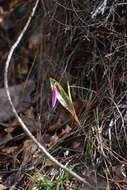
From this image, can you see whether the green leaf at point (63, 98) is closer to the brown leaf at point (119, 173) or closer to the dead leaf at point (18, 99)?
the brown leaf at point (119, 173)

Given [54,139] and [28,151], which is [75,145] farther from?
[28,151]

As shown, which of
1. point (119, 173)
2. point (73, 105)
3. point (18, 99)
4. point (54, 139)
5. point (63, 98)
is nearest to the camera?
point (119, 173)

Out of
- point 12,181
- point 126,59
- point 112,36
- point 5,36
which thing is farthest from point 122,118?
point 5,36

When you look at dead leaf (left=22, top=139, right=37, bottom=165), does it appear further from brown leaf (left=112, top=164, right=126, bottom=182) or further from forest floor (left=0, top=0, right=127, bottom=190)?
brown leaf (left=112, top=164, right=126, bottom=182)

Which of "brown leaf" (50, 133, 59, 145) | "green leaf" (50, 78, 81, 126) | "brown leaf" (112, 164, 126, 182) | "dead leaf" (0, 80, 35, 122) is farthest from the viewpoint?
"dead leaf" (0, 80, 35, 122)

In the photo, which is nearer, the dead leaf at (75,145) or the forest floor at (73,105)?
the forest floor at (73,105)

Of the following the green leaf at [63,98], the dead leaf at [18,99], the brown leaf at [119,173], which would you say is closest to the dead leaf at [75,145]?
the green leaf at [63,98]

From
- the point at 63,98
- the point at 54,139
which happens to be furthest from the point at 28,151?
the point at 63,98

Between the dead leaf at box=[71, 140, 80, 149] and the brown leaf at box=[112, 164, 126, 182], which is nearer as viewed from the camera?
the brown leaf at box=[112, 164, 126, 182]

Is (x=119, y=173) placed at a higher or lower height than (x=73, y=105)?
lower

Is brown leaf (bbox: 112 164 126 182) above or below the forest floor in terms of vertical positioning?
below

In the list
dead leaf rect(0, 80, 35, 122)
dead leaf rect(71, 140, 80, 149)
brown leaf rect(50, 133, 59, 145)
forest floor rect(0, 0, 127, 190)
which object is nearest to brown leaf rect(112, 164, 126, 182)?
forest floor rect(0, 0, 127, 190)

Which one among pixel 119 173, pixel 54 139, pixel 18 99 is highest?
pixel 18 99
